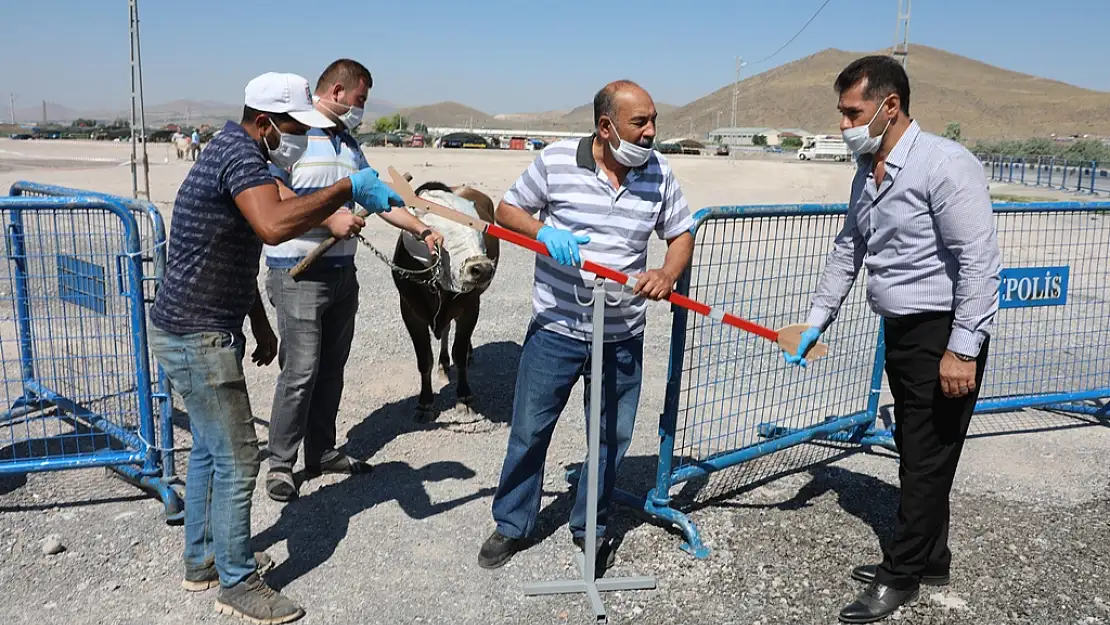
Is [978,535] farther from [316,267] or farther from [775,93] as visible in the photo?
[775,93]

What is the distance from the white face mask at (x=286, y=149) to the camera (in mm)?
3369

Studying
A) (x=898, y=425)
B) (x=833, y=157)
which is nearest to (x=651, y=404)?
(x=898, y=425)

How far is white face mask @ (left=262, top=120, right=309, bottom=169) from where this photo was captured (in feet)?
11.1

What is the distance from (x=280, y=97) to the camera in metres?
3.29

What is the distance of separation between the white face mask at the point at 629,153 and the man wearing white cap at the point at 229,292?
3.19 ft

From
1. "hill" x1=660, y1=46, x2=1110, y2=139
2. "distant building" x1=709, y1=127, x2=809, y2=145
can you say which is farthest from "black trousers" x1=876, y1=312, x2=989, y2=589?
"hill" x1=660, y1=46, x2=1110, y2=139

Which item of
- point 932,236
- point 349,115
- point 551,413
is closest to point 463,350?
point 349,115

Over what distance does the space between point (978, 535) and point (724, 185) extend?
955 inches

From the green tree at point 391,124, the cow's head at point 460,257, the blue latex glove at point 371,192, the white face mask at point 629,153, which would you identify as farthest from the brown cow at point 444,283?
the green tree at point 391,124

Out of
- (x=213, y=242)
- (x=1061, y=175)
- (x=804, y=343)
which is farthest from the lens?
(x=1061, y=175)

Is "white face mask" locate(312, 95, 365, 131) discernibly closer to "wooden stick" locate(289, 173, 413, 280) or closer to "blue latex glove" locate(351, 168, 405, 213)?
"wooden stick" locate(289, 173, 413, 280)

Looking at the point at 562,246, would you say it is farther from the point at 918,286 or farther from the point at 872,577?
the point at 872,577

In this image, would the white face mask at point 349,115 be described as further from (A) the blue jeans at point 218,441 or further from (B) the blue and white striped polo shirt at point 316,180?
(A) the blue jeans at point 218,441

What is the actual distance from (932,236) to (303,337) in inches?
124
